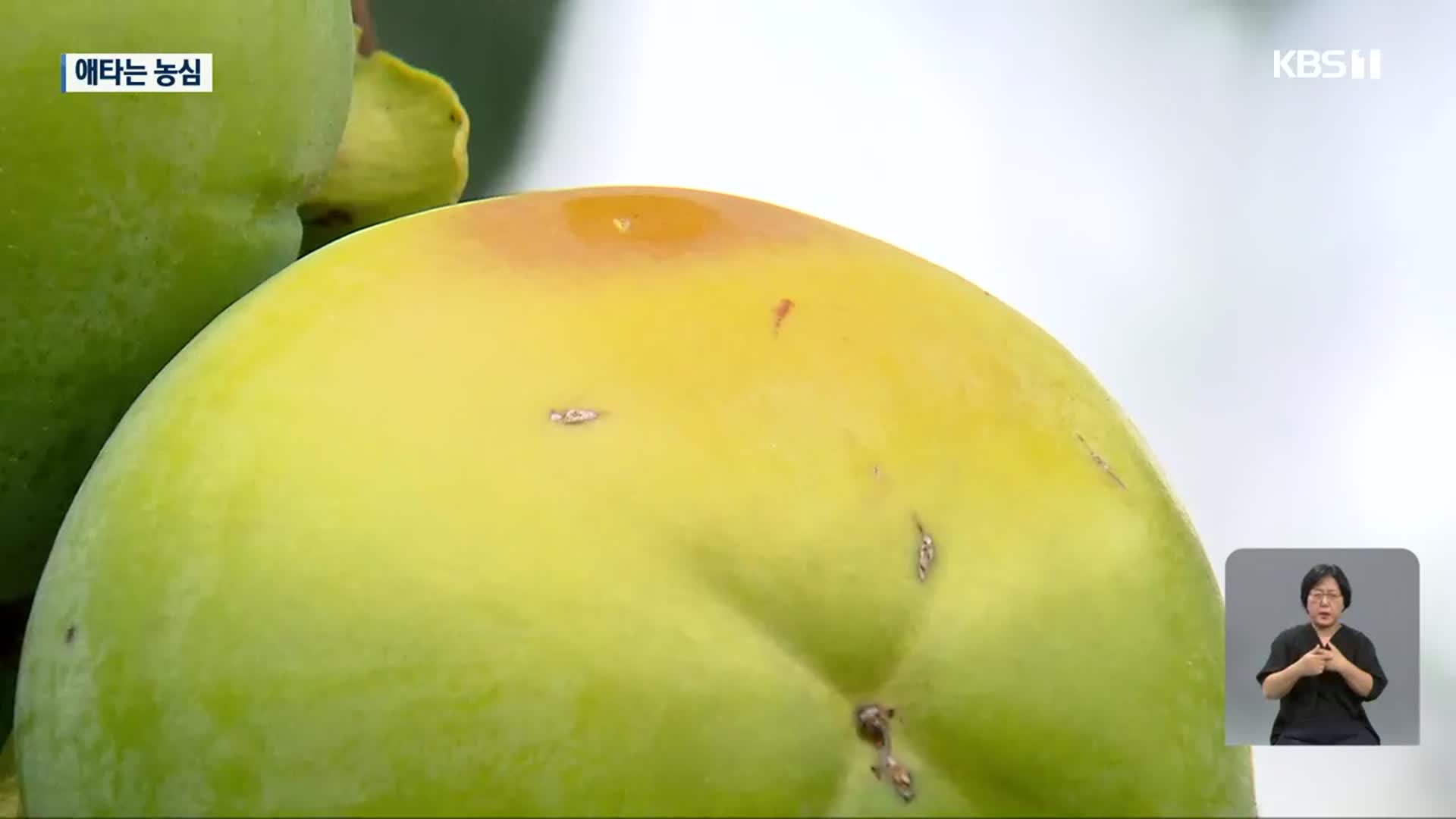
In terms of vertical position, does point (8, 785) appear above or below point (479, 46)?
below

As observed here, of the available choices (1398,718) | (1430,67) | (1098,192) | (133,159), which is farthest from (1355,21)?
(133,159)

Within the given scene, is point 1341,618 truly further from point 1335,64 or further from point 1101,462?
point 1335,64

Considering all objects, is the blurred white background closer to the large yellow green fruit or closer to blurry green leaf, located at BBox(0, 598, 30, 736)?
the large yellow green fruit

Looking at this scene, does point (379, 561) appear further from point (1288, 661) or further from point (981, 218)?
point (981, 218)

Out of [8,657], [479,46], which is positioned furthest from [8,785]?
[479,46]

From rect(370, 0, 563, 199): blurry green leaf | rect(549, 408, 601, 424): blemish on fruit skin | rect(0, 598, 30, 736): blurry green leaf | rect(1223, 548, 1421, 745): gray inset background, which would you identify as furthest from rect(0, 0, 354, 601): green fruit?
rect(370, 0, 563, 199): blurry green leaf

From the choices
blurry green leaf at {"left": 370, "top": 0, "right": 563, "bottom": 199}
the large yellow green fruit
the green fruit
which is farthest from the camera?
blurry green leaf at {"left": 370, "top": 0, "right": 563, "bottom": 199}

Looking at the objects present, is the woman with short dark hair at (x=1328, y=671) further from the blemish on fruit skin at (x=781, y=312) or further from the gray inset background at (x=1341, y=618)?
the blemish on fruit skin at (x=781, y=312)
